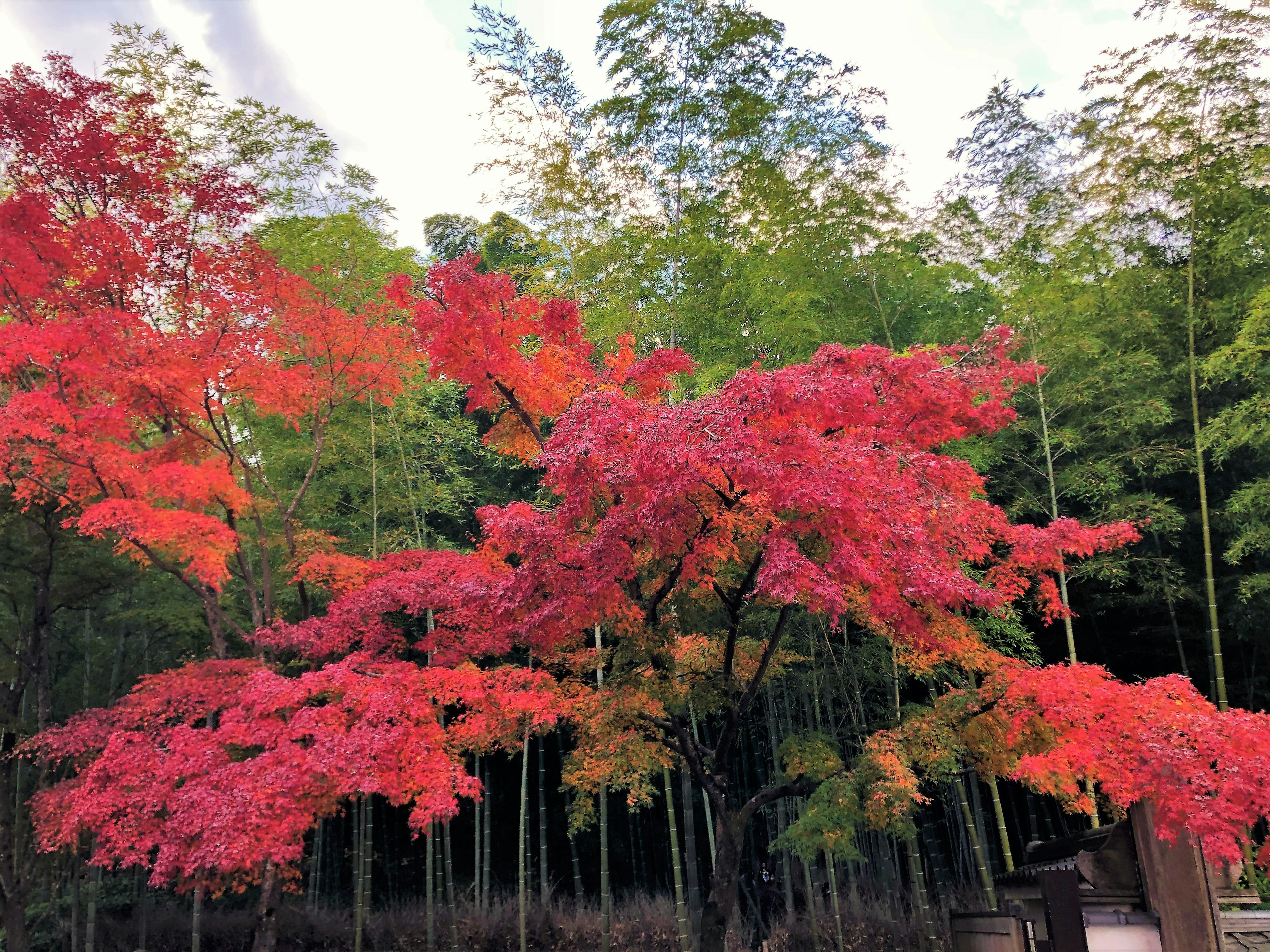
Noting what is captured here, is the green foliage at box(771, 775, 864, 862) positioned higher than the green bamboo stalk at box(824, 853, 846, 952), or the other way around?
the green foliage at box(771, 775, 864, 862)

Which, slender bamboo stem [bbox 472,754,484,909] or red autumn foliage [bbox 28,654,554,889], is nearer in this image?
red autumn foliage [bbox 28,654,554,889]

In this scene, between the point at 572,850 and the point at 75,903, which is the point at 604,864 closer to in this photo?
the point at 572,850

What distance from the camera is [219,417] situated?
9.08 meters

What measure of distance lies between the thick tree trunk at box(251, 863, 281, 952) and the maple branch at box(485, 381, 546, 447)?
497 cm

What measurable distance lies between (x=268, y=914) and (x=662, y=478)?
21.0ft

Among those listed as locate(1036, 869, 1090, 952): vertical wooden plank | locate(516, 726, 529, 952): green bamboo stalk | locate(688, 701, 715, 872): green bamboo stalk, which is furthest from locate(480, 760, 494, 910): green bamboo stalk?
locate(1036, 869, 1090, 952): vertical wooden plank

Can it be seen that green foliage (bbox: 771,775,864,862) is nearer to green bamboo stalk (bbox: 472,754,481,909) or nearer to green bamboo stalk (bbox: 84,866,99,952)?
green bamboo stalk (bbox: 472,754,481,909)

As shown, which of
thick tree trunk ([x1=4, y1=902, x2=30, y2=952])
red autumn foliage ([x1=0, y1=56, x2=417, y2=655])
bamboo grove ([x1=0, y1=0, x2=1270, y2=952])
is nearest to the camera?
bamboo grove ([x1=0, y1=0, x2=1270, y2=952])

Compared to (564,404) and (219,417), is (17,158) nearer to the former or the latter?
(219,417)

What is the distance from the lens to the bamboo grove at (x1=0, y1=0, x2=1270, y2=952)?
239 inches

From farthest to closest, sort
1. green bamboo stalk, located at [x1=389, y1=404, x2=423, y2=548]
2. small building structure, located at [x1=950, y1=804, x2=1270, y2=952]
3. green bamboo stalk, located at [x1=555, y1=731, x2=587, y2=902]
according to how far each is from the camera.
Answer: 1. green bamboo stalk, located at [x1=555, y1=731, x2=587, y2=902]
2. green bamboo stalk, located at [x1=389, y1=404, x2=423, y2=548]
3. small building structure, located at [x1=950, y1=804, x2=1270, y2=952]

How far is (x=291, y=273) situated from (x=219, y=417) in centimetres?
187

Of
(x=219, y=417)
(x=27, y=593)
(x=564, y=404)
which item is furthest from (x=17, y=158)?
(x=564, y=404)

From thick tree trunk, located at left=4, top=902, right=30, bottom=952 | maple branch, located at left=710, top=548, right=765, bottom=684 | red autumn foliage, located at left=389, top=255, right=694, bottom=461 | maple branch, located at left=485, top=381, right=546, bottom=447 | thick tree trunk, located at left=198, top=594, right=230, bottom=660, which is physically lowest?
thick tree trunk, located at left=4, top=902, right=30, bottom=952
